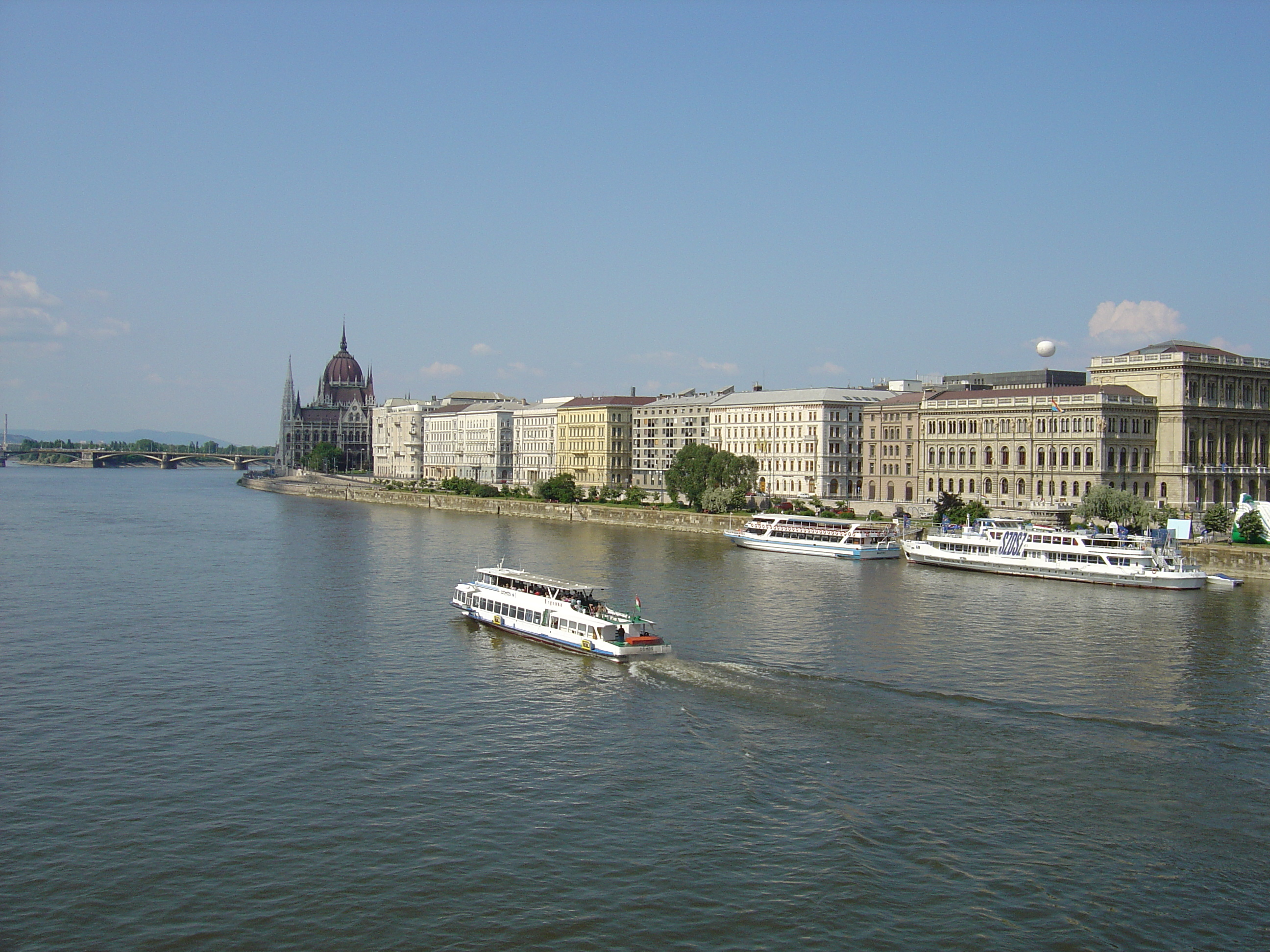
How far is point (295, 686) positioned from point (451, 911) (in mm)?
19134

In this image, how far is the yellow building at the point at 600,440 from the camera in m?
166

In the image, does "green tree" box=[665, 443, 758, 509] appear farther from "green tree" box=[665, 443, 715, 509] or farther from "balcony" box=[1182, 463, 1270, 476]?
"balcony" box=[1182, 463, 1270, 476]

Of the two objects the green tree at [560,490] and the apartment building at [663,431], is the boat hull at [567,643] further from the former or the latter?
the apartment building at [663,431]

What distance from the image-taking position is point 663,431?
160 m

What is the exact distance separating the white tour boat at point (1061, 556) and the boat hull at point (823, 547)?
94.1 inches

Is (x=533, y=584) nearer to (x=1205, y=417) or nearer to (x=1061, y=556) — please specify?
(x=1061, y=556)

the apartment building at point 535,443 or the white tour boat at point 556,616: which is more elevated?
the apartment building at point 535,443

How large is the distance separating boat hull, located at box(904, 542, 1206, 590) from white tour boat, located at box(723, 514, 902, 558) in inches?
117

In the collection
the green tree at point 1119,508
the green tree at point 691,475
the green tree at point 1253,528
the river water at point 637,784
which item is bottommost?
the river water at point 637,784

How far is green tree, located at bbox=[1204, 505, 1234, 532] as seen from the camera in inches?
3388

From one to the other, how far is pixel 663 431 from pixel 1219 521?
8418cm

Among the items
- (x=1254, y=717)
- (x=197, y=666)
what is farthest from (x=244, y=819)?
(x=1254, y=717)

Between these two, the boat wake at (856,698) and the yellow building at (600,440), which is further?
the yellow building at (600,440)

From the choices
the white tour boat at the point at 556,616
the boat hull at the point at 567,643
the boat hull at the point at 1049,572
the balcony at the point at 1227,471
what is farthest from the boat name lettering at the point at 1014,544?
the boat hull at the point at 567,643
